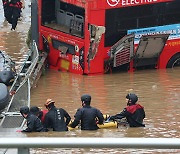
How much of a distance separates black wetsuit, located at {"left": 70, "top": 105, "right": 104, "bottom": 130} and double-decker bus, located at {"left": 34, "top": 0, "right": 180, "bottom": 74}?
541cm

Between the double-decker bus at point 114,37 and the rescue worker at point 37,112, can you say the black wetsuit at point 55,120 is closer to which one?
the rescue worker at point 37,112

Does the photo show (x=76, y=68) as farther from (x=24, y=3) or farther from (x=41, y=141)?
(x=41, y=141)

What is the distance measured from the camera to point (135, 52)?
16906 millimetres

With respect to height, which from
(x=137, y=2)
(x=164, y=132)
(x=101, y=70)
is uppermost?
(x=137, y=2)

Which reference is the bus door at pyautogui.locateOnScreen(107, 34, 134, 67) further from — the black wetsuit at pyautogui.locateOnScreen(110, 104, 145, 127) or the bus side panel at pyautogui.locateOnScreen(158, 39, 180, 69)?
the black wetsuit at pyautogui.locateOnScreen(110, 104, 145, 127)

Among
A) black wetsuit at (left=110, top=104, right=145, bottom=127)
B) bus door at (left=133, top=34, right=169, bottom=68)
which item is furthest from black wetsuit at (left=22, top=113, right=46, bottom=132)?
bus door at (left=133, top=34, right=169, bottom=68)

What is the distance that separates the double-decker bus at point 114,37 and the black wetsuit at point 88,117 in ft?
17.7

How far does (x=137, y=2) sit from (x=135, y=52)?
131 centimetres

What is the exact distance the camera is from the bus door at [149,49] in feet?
54.9

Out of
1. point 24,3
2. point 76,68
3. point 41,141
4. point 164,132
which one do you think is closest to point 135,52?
point 76,68

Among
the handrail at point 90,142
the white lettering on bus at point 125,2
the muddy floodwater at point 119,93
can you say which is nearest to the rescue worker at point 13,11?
the muddy floodwater at point 119,93

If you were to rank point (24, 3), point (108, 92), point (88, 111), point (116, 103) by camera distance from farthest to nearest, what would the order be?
1. point (24, 3)
2. point (108, 92)
3. point (116, 103)
4. point (88, 111)

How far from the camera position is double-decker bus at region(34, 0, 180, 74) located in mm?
16438

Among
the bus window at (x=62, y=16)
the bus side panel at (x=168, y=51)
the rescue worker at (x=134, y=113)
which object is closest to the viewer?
the rescue worker at (x=134, y=113)
